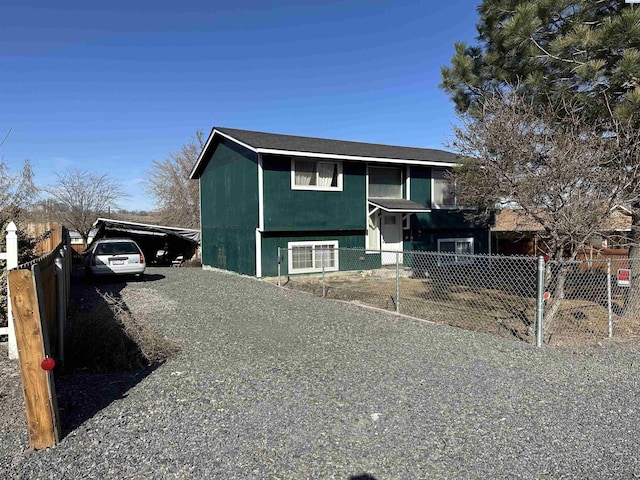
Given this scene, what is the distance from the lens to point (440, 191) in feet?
59.1

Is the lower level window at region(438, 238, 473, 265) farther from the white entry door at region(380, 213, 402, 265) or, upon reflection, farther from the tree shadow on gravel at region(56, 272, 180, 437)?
the tree shadow on gravel at region(56, 272, 180, 437)

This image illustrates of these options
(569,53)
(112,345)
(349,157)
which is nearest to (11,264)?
(112,345)

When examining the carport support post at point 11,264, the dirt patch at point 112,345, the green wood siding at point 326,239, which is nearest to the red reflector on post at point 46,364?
the dirt patch at point 112,345

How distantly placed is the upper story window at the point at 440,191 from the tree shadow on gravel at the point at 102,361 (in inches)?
543

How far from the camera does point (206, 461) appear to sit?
3100 mm

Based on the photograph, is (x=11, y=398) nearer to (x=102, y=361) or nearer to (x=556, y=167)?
(x=102, y=361)

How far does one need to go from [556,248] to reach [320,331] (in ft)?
13.9

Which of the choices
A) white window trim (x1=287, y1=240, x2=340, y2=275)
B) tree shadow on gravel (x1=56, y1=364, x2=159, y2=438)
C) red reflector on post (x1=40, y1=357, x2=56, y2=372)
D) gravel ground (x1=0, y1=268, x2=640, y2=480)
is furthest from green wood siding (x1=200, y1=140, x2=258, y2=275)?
red reflector on post (x1=40, y1=357, x2=56, y2=372)

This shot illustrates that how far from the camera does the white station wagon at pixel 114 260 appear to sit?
1333 centimetres

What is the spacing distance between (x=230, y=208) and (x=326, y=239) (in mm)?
4121

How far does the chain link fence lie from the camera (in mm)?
6902

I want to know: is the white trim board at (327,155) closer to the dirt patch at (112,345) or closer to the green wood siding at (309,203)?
the green wood siding at (309,203)

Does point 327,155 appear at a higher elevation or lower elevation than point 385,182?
higher

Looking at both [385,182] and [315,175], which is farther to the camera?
[385,182]
